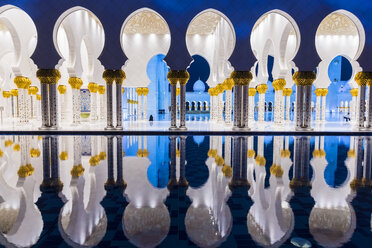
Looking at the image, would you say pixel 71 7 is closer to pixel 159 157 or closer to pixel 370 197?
pixel 159 157

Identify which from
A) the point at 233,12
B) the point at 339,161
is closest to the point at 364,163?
the point at 339,161

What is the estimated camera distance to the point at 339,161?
3486 mm

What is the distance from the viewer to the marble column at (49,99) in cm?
660

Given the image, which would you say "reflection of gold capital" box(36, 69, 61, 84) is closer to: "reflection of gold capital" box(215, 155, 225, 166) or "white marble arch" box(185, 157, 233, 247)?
"reflection of gold capital" box(215, 155, 225, 166)

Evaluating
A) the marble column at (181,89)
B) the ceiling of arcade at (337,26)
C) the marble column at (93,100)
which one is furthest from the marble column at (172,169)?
the ceiling of arcade at (337,26)

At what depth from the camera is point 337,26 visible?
30.6 ft

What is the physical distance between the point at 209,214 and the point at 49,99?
6.28 meters

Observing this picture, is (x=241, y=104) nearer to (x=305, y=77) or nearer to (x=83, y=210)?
(x=305, y=77)

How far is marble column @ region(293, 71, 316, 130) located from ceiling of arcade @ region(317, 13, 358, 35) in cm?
325

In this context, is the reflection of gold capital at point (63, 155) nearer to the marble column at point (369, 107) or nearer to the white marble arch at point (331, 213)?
the white marble arch at point (331, 213)

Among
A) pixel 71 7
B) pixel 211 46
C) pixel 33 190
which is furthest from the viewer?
pixel 211 46

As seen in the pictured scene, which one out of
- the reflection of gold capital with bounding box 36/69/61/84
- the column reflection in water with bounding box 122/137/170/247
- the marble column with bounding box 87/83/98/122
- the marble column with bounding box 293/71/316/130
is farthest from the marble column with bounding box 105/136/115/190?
the marble column with bounding box 87/83/98/122

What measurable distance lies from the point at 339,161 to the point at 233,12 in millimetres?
4556

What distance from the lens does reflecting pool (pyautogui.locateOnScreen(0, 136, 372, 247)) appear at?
148cm
